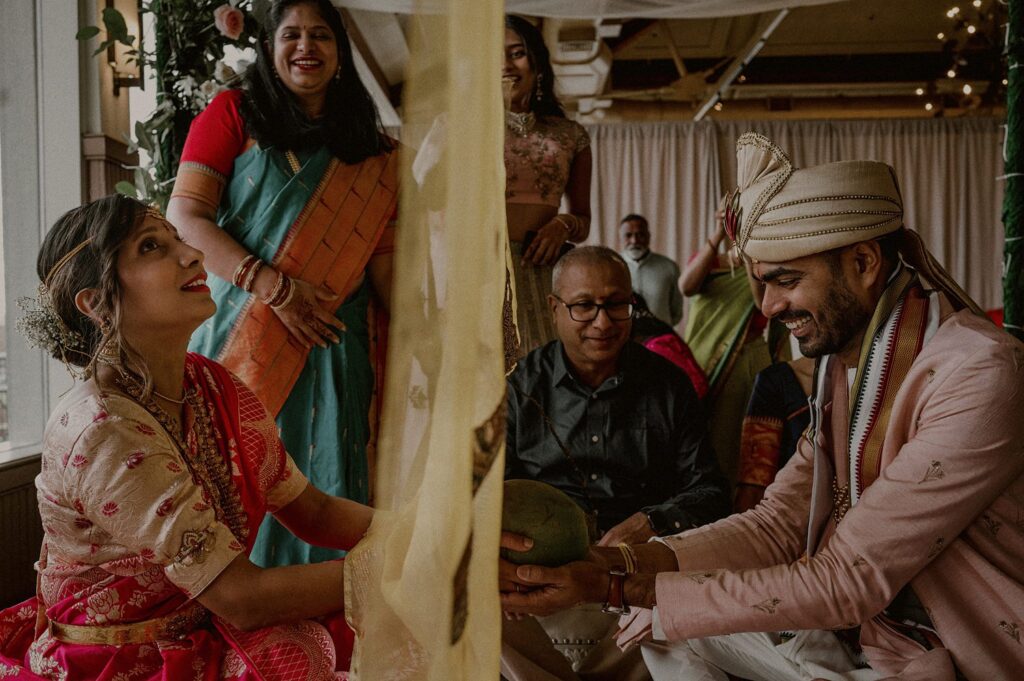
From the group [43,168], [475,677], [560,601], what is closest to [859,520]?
[560,601]

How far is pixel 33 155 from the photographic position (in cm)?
310

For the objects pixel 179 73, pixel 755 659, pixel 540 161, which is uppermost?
pixel 179 73

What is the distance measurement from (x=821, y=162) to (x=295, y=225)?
867 centimetres

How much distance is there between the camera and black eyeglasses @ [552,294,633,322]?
249 centimetres

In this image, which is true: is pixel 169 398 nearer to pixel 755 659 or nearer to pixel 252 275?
pixel 252 275

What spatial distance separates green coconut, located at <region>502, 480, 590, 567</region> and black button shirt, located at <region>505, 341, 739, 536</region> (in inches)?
38.8

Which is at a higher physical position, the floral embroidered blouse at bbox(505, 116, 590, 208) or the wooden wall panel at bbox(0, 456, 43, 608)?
the floral embroidered blouse at bbox(505, 116, 590, 208)

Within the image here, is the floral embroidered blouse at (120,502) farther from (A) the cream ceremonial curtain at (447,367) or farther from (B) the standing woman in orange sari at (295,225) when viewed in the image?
(B) the standing woman in orange sari at (295,225)

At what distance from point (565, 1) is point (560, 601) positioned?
8.01 feet

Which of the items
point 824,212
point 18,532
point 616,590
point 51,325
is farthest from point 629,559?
point 18,532

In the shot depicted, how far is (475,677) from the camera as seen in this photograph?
89cm

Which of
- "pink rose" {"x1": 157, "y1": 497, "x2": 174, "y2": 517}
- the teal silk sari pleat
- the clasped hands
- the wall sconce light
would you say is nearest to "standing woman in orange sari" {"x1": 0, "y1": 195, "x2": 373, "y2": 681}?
"pink rose" {"x1": 157, "y1": 497, "x2": 174, "y2": 517}

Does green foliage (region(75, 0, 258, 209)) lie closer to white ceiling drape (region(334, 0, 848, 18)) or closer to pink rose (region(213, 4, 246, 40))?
pink rose (region(213, 4, 246, 40))

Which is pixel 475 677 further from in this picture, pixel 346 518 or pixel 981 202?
pixel 981 202
